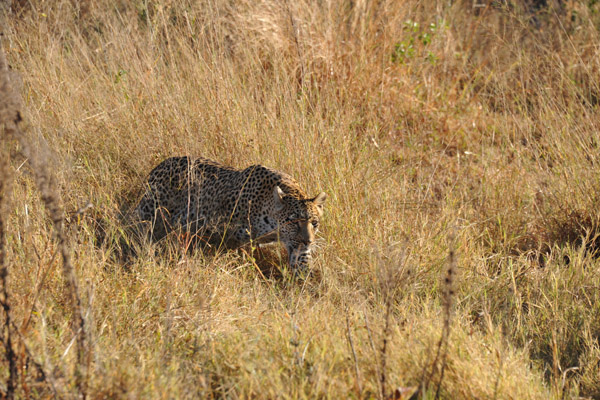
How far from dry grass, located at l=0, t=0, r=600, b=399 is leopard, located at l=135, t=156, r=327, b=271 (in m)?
0.19

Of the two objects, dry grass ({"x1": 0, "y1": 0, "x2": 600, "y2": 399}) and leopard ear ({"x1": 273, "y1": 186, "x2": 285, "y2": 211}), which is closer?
dry grass ({"x1": 0, "y1": 0, "x2": 600, "y2": 399})

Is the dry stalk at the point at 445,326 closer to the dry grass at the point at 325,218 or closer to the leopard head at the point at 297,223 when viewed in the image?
the dry grass at the point at 325,218

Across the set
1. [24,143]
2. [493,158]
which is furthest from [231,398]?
[493,158]

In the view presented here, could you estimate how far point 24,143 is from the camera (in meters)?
2.52

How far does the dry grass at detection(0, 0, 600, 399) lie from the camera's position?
293cm

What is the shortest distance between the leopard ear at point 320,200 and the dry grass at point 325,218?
154 mm

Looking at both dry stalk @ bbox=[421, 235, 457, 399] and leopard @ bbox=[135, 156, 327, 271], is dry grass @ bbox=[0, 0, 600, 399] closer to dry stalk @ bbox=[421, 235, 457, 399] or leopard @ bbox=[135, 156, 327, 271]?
dry stalk @ bbox=[421, 235, 457, 399]

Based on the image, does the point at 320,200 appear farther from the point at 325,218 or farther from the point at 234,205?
the point at 234,205

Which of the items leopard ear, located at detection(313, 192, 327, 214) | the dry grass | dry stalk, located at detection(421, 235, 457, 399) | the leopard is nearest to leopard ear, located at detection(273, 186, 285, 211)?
the leopard

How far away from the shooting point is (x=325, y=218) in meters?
4.77

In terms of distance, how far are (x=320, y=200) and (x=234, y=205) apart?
2.11 ft

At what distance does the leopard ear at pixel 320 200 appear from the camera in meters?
4.50

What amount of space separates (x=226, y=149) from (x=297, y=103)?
840 mm

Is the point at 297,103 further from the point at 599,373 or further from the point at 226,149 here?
the point at 599,373
